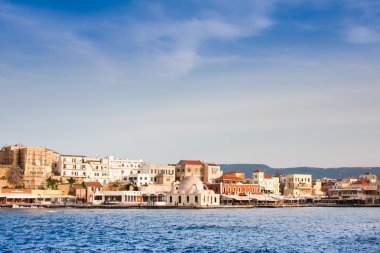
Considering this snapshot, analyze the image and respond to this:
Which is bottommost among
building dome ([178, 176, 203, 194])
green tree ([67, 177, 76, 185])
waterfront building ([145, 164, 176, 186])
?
building dome ([178, 176, 203, 194])

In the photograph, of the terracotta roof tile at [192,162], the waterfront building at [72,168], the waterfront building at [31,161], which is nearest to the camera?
the waterfront building at [31,161]

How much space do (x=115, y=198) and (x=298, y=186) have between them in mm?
66602

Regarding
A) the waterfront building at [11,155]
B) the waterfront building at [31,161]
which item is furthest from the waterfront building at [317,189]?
the waterfront building at [11,155]

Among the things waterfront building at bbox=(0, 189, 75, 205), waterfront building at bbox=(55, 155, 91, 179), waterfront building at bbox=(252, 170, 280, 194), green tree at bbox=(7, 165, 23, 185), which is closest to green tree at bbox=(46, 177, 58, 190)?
waterfront building at bbox=(0, 189, 75, 205)

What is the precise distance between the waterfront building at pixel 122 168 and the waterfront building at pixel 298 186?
48.3 meters

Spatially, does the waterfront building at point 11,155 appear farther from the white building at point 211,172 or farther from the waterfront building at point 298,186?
the waterfront building at point 298,186

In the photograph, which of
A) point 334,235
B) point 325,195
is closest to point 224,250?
point 334,235

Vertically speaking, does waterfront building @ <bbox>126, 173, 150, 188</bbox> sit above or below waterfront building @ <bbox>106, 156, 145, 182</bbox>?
below

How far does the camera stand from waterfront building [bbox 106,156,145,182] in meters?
153

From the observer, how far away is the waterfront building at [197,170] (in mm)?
156375

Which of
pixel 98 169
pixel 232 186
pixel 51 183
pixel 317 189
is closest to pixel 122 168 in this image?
pixel 98 169

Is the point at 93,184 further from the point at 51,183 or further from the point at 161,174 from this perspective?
the point at 161,174

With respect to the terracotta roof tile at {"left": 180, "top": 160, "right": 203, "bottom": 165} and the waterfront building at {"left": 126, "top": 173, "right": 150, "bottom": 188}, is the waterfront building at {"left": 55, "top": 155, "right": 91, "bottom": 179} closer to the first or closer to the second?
the waterfront building at {"left": 126, "top": 173, "right": 150, "bottom": 188}

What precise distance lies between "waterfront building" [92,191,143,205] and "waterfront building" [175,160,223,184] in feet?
65.6
